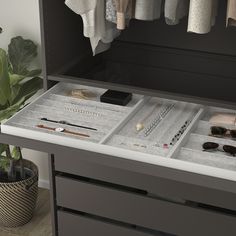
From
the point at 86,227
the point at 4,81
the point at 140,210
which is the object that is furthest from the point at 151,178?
the point at 4,81

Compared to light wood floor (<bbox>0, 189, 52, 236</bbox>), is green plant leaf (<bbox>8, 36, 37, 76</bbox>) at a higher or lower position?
higher

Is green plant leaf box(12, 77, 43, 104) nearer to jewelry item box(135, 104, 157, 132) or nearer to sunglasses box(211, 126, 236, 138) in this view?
jewelry item box(135, 104, 157, 132)

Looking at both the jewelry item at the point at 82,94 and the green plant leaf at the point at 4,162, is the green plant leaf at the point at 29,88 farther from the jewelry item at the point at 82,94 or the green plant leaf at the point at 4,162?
the jewelry item at the point at 82,94

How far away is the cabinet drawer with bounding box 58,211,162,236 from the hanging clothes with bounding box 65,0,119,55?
0.65 metres

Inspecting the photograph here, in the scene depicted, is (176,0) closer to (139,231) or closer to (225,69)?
(225,69)

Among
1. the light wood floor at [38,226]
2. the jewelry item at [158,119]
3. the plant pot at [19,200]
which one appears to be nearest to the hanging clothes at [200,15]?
the jewelry item at [158,119]

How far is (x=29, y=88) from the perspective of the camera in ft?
8.27

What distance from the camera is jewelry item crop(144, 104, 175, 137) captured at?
181 centimetres

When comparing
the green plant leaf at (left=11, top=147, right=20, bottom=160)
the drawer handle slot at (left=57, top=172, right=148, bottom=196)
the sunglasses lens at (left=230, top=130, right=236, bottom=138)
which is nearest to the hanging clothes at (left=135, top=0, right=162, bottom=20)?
the sunglasses lens at (left=230, top=130, right=236, bottom=138)

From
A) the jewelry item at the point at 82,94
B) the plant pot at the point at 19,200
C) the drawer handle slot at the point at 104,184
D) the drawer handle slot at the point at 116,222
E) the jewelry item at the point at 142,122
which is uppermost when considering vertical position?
the jewelry item at the point at 82,94

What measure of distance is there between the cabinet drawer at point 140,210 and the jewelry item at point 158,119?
0.24 m

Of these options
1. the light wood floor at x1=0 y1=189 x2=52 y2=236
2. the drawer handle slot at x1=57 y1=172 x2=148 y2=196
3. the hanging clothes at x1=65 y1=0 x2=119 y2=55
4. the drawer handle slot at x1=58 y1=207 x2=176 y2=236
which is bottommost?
the light wood floor at x1=0 y1=189 x2=52 y2=236

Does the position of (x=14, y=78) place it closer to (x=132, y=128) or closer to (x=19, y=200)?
(x=19, y=200)

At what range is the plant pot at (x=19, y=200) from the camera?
2.52 meters
